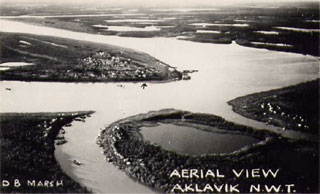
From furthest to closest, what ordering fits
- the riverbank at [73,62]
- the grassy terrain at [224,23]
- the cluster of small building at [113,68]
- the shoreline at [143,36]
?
the shoreline at [143,36] → the cluster of small building at [113,68] → the riverbank at [73,62] → the grassy terrain at [224,23]

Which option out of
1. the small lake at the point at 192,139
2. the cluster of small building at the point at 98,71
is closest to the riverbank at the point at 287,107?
the small lake at the point at 192,139

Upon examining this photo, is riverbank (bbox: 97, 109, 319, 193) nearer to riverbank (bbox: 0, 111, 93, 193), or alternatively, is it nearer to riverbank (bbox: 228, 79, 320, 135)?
riverbank (bbox: 228, 79, 320, 135)

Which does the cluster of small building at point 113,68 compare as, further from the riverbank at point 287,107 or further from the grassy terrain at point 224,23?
the riverbank at point 287,107

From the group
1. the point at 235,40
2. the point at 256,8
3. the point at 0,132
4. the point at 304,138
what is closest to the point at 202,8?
the point at 256,8

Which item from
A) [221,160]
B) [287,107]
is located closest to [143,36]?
[287,107]

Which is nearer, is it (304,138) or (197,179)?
(197,179)

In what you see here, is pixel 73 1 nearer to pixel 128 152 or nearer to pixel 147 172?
pixel 128 152

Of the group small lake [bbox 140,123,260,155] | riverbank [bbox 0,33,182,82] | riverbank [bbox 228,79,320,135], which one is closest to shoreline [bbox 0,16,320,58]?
riverbank [bbox 0,33,182,82]
